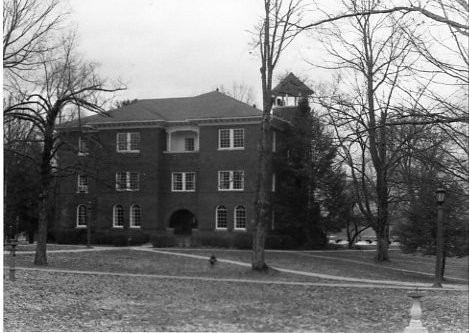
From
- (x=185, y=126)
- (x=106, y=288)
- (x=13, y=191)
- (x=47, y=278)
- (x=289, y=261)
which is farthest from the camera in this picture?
(x=185, y=126)

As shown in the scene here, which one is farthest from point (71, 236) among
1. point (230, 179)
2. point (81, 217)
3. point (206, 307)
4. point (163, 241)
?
point (206, 307)

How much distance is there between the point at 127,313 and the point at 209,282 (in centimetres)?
683

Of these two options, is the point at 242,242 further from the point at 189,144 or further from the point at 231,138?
the point at 189,144

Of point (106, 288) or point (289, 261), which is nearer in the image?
point (106, 288)

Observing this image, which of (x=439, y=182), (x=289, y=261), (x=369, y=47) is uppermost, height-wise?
(x=369, y=47)

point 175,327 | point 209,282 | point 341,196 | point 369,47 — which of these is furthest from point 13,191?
point 369,47

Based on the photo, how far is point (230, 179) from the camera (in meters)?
41.4

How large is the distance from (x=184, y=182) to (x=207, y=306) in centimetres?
2933

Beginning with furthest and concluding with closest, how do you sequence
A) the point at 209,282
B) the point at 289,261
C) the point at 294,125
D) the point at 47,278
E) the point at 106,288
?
the point at 294,125 → the point at 289,261 → the point at 209,282 → the point at 47,278 → the point at 106,288

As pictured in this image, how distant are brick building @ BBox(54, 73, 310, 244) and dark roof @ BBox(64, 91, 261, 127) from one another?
7 cm

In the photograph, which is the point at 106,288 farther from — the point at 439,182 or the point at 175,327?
the point at 439,182

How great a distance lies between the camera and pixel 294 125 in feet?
132

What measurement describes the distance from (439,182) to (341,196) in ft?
107

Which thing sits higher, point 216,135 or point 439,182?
point 216,135
